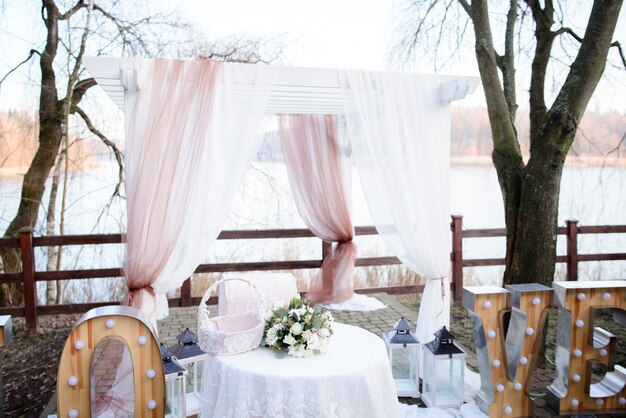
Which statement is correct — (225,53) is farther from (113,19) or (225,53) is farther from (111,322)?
(111,322)

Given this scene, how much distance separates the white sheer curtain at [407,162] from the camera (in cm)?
411

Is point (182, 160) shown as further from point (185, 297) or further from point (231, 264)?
point (185, 297)

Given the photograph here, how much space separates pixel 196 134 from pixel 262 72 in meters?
0.69

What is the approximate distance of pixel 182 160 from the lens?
3781 millimetres

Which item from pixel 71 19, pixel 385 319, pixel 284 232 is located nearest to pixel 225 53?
pixel 71 19

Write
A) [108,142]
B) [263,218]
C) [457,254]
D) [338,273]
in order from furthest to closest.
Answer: [263,218], [108,142], [457,254], [338,273]

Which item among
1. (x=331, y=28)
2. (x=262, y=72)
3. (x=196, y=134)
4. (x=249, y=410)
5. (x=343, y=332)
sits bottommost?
(x=249, y=410)

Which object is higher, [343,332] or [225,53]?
[225,53]

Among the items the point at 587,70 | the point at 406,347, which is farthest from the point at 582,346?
the point at 587,70

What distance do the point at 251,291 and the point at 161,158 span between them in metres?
1.17

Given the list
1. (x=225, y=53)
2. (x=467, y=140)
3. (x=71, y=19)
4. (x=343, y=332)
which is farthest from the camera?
(x=467, y=140)

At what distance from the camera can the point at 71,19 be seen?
6934mm

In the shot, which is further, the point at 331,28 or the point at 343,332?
the point at 331,28

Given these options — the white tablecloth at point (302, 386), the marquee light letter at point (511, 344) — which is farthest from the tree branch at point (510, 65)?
the white tablecloth at point (302, 386)
